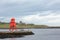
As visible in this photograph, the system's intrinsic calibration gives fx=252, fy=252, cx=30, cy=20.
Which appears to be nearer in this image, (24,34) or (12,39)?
(12,39)

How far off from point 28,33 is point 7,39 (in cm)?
2656

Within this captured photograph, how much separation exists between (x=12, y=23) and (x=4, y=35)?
6847 millimetres

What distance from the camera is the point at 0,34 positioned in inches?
4242

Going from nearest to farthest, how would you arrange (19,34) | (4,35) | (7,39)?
(7,39) < (4,35) < (19,34)

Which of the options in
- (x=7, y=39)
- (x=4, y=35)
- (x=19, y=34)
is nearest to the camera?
(x=7, y=39)

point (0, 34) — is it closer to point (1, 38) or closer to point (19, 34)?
point (1, 38)

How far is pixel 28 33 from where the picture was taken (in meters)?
125

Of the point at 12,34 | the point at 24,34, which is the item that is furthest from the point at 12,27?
the point at 24,34

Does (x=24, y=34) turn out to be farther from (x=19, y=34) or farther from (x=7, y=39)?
(x=7, y=39)

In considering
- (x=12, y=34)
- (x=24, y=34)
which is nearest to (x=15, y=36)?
(x=12, y=34)

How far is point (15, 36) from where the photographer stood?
113438 millimetres

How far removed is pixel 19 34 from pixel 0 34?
507 inches

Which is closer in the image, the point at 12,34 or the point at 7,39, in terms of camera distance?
the point at 7,39

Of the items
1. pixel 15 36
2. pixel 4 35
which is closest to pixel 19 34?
pixel 15 36
